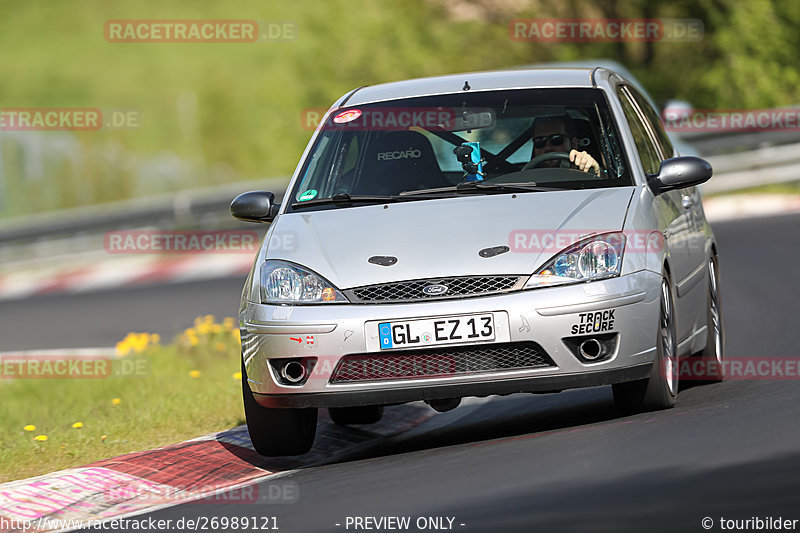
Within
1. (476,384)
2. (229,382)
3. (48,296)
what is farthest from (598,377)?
(48,296)

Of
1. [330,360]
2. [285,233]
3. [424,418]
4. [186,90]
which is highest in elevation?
[186,90]

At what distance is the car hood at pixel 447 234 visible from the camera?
21.2ft

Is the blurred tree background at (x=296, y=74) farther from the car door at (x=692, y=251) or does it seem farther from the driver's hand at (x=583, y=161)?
the driver's hand at (x=583, y=161)

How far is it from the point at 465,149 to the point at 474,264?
52.7 inches

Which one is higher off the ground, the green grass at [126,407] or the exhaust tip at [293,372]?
the exhaust tip at [293,372]

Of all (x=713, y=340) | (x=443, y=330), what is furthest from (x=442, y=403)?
(x=713, y=340)

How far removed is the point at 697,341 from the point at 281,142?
1830 inches

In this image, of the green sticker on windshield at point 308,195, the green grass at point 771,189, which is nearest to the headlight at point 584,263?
the green sticker on windshield at point 308,195

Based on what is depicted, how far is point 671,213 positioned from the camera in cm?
744

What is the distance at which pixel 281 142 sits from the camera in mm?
53750

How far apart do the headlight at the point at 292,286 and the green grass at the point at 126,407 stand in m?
1.51

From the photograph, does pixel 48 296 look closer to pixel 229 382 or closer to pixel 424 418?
pixel 229 382

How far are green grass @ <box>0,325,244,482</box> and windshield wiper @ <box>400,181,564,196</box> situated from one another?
1958 mm

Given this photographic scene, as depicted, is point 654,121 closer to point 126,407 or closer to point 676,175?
point 676,175
